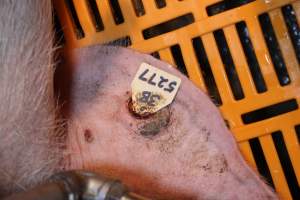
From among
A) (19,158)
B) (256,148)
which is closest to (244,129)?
(256,148)

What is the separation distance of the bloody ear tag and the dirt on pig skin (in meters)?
0.01

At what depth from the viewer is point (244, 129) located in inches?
37.4

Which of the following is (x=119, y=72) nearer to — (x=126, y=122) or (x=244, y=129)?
(x=126, y=122)

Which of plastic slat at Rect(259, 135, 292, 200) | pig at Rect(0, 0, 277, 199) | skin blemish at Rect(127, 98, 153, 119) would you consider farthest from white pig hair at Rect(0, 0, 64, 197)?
plastic slat at Rect(259, 135, 292, 200)

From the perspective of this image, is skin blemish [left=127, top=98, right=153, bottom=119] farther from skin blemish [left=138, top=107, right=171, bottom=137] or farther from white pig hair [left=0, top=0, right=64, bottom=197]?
white pig hair [left=0, top=0, right=64, bottom=197]

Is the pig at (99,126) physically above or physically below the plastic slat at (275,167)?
above

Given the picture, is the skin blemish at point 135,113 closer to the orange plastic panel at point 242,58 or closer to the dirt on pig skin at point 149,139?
the dirt on pig skin at point 149,139

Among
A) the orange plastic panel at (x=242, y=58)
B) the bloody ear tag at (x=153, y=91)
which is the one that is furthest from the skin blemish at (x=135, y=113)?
the orange plastic panel at (x=242, y=58)

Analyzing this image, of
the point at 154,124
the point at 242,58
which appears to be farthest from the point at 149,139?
the point at 242,58

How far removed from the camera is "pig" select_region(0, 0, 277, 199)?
0.86 metres

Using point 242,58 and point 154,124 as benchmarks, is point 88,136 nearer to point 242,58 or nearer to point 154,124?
point 154,124

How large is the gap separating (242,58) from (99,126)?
1.07 feet

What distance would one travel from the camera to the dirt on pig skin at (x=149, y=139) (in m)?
0.93

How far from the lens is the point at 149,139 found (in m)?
0.94
